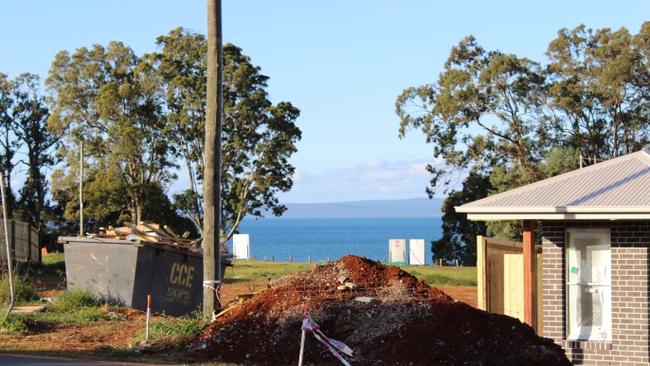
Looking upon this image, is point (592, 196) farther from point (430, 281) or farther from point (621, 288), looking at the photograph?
point (430, 281)

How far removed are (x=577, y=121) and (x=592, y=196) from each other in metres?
35.0

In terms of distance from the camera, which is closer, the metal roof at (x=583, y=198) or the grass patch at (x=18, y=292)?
the metal roof at (x=583, y=198)

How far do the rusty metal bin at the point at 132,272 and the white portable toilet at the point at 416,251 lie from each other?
5165 cm

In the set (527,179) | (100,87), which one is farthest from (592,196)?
(100,87)

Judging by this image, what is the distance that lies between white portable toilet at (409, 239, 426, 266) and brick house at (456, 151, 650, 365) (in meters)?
56.9

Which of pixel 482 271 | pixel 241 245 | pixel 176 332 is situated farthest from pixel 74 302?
pixel 241 245

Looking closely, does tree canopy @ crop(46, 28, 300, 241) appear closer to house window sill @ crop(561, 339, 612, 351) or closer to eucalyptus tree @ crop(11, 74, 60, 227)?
eucalyptus tree @ crop(11, 74, 60, 227)

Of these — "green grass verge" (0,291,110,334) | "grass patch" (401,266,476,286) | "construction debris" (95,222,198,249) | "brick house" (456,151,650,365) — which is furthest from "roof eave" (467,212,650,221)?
"grass patch" (401,266,476,286)

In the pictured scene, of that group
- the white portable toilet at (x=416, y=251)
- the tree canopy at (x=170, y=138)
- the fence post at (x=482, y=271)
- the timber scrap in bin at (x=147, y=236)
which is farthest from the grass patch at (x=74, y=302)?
the white portable toilet at (x=416, y=251)

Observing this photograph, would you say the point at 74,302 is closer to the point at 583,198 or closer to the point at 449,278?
the point at 583,198

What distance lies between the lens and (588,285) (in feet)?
49.5

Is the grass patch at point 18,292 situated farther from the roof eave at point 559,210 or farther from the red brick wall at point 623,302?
the red brick wall at point 623,302

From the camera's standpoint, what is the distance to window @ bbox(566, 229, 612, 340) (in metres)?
15.0

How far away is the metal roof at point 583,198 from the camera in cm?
1435
